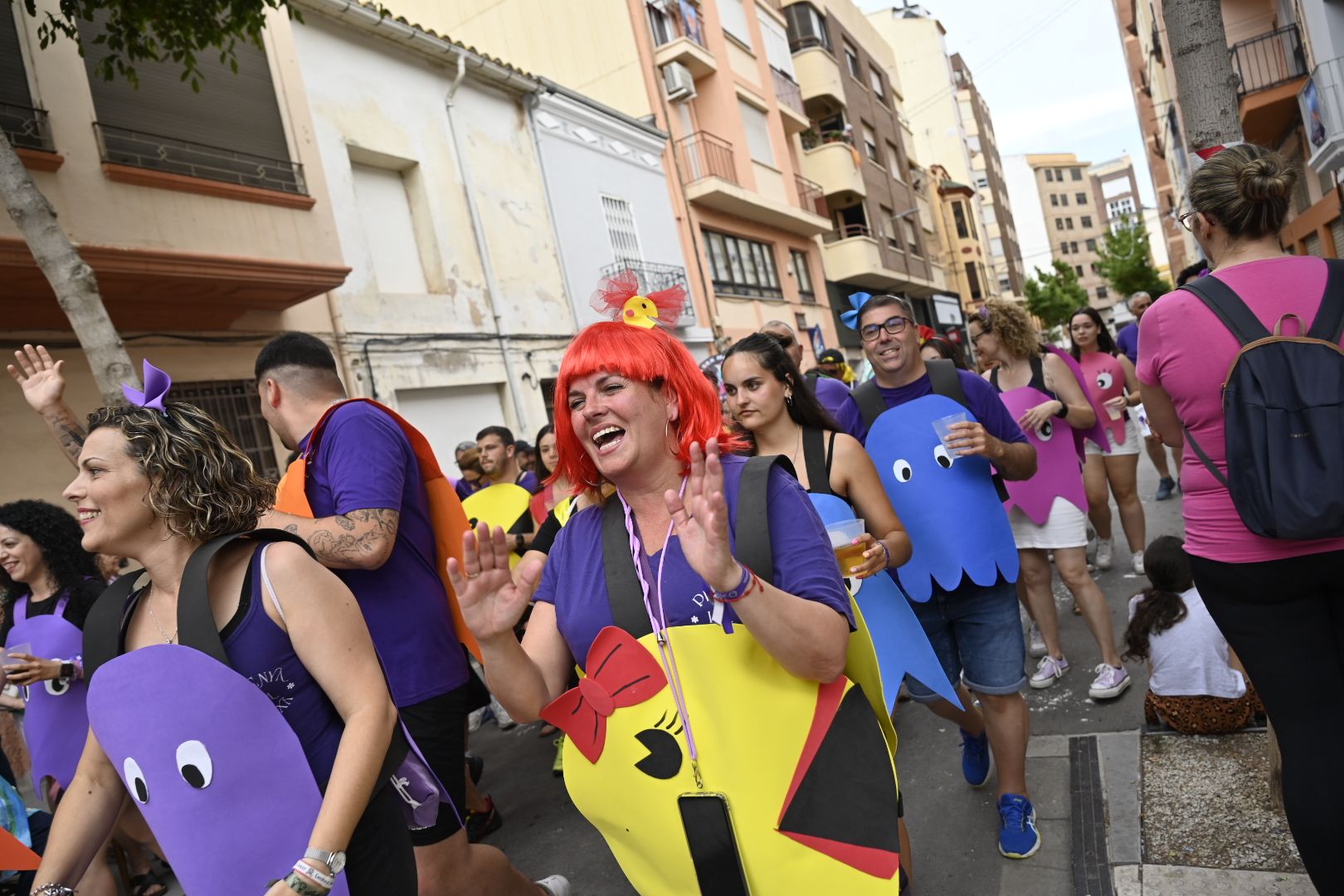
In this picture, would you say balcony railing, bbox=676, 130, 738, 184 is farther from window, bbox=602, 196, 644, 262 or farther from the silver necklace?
Result: the silver necklace

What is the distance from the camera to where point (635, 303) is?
2098 millimetres

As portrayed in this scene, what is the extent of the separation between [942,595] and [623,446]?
1.89 meters

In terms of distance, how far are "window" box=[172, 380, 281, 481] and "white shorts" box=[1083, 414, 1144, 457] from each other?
7.44 m

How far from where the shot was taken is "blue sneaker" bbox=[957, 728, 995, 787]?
360 cm

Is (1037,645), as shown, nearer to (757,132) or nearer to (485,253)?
(485,253)

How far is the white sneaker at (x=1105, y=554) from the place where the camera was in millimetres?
6629

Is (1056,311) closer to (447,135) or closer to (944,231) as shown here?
(944,231)

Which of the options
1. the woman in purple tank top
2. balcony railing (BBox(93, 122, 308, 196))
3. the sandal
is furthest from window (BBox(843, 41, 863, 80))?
the woman in purple tank top

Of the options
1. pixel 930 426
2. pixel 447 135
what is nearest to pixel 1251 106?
pixel 447 135

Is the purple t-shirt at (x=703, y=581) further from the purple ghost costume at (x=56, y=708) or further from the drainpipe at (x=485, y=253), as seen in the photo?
the drainpipe at (x=485, y=253)

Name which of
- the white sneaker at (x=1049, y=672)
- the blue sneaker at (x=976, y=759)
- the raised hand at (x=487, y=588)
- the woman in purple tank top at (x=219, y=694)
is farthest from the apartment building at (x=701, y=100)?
the raised hand at (x=487, y=588)

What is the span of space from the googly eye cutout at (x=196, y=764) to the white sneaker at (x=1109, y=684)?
3.91 m

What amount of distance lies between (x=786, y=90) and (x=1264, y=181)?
24.1 meters

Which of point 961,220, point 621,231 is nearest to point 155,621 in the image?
point 621,231
